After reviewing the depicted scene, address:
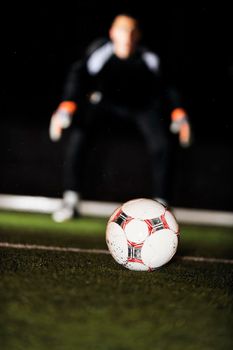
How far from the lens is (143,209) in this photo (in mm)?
2846

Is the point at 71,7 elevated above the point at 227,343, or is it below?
above

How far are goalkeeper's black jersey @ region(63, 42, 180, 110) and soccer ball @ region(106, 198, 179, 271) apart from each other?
2.43 m

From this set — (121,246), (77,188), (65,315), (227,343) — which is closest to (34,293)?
(65,315)

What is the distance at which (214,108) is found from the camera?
7828mm

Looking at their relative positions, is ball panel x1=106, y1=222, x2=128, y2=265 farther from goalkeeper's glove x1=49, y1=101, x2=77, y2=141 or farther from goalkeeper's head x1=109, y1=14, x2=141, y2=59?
goalkeeper's head x1=109, y1=14, x2=141, y2=59

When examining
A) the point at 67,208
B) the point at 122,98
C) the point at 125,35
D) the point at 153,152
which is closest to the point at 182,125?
the point at 153,152

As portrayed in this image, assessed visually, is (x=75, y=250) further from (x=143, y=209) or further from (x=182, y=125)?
(x=182, y=125)

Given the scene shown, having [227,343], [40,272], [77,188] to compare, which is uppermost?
[77,188]

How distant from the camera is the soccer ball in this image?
2.74 m

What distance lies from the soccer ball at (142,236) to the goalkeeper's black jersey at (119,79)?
243 cm

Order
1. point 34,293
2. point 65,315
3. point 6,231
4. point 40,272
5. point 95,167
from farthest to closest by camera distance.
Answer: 1. point 95,167
2. point 6,231
3. point 40,272
4. point 34,293
5. point 65,315

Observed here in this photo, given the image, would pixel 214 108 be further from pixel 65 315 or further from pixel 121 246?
pixel 65 315

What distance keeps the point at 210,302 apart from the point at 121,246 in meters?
0.62

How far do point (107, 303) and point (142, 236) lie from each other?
1.97ft
